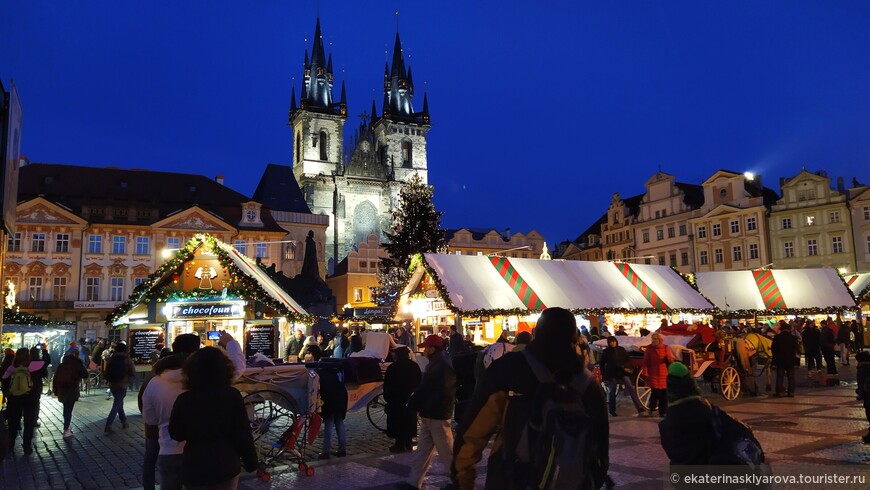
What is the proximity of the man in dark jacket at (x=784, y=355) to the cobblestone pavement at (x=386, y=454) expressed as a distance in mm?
1129

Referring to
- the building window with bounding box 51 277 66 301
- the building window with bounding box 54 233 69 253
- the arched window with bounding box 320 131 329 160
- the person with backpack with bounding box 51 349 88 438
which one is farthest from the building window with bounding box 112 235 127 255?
the person with backpack with bounding box 51 349 88 438

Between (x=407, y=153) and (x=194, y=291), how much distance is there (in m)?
65.6

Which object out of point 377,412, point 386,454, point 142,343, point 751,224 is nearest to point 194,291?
point 142,343

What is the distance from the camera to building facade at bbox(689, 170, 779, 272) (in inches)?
1925

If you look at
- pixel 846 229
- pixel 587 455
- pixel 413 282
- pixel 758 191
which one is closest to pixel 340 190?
pixel 758 191

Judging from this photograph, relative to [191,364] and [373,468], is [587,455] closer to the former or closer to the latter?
[191,364]

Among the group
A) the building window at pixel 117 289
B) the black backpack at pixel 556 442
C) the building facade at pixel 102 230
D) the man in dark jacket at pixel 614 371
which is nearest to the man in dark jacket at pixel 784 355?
the man in dark jacket at pixel 614 371

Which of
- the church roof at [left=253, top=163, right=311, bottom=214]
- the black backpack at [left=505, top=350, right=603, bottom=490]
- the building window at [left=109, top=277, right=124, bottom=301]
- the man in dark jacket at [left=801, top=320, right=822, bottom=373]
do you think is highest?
the church roof at [left=253, top=163, right=311, bottom=214]

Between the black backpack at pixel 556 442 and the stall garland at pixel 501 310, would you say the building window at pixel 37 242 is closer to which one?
the stall garland at pixel 501 310

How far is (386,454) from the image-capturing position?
30.7 ft

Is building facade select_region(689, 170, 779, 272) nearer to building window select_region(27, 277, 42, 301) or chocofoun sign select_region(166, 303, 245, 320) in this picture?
chocofoun sign select_region(166, 303, 245, 320)

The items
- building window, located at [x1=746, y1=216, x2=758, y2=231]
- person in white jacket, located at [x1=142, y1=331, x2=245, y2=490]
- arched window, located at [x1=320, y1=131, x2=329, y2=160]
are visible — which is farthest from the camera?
arched window, located at [x1=320, y1=131, x2=329, y2=160]

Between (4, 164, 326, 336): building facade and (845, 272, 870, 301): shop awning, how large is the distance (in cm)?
3041

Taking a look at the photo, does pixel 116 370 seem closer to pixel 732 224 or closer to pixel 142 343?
pixel 142 343
